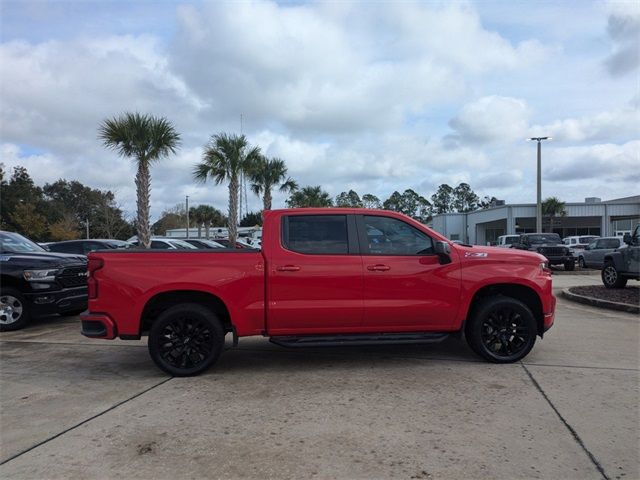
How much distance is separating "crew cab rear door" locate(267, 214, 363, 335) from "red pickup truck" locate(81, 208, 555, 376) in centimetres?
1

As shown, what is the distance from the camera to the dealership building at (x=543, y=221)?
48094 mm

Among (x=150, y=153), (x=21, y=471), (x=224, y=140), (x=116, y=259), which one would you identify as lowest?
(x=21, y=471)

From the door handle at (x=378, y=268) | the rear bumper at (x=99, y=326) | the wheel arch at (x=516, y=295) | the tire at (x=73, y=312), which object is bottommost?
the tire at (x=73, y=312)

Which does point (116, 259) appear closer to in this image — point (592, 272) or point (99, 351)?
point (99, 351)

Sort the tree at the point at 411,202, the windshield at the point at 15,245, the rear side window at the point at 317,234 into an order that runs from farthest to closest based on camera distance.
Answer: the tree at the point at 411,202, the windshield at the point at 15,245, the rear side window at the point at 317,234

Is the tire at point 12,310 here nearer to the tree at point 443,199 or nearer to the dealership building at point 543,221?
the dealership building at point 543,221

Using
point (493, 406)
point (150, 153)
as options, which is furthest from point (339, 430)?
point (150, 153)

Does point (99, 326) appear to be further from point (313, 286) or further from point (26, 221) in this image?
point (26, 221)

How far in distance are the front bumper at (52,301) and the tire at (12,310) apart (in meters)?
0.12

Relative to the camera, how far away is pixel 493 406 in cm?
464

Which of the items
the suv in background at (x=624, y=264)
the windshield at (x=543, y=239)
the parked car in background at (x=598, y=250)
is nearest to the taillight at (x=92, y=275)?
the suv in background at (x=624, y=264)

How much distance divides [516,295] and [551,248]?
1764cm

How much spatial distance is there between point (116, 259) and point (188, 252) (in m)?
0.79

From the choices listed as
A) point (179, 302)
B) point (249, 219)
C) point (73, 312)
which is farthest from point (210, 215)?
point (179, 302)
